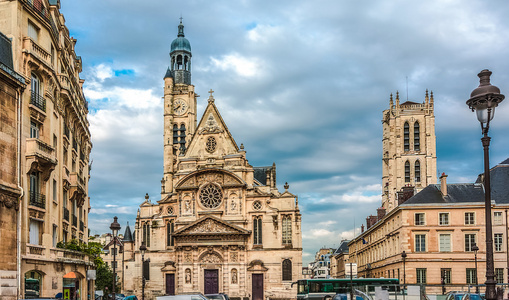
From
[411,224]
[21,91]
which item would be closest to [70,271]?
[21,91]

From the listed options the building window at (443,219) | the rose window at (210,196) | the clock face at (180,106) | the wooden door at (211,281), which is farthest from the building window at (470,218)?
the clock face at (180,106)

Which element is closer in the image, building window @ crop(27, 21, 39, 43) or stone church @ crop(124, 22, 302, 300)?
building window @ crop(27, 21, 39, 43)

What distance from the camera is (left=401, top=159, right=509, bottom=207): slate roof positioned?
42875 mm

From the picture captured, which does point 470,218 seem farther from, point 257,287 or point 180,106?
point 180,106

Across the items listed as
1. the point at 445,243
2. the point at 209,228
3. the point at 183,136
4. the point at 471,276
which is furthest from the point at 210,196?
the point at 471,276

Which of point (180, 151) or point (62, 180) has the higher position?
point (180, 151)

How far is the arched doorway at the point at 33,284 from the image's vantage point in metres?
21.9

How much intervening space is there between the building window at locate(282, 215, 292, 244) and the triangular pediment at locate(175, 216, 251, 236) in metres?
3.38

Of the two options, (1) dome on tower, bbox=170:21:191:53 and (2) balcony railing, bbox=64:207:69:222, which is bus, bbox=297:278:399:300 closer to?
(2) balcony railing, bbox=64:207:69:222

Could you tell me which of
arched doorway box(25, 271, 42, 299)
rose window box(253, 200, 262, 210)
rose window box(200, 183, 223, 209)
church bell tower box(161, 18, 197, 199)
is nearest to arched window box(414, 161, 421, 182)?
church bell tower box(161, 18, 197, 199)

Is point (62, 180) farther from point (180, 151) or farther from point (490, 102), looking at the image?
point (180, 151)

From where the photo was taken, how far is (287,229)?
53750 mm

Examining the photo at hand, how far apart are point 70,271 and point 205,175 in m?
29.9

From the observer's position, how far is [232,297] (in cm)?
5303
